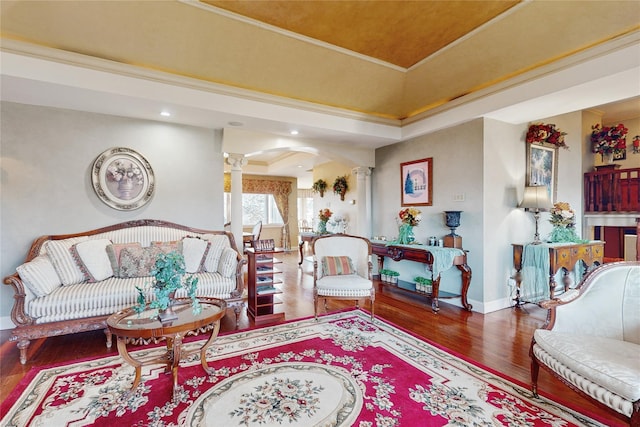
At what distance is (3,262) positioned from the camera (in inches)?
131

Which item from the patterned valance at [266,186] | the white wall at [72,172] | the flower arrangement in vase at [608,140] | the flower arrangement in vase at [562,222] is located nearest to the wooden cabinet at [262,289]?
the white wall at [72,172]

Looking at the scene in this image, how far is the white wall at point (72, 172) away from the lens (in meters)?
3.36

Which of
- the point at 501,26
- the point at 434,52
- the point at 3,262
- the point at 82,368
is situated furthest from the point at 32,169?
the point at 501,26

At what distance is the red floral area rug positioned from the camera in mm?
1875

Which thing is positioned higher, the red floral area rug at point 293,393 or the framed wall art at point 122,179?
the framed wall art at point 122,179

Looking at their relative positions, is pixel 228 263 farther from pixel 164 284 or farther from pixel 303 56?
pixel 303 56

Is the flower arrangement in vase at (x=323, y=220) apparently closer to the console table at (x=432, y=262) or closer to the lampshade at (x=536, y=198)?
the console table at (x=432, y=262)

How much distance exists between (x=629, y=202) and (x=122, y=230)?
7.53 meters

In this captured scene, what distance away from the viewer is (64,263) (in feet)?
10.5

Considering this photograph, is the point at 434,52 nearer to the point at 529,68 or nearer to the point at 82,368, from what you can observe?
the point at 529,68

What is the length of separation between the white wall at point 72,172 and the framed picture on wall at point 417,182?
329cm

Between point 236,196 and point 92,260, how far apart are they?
2.10m

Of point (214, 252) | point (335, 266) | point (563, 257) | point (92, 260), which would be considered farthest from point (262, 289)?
point (563, 257)

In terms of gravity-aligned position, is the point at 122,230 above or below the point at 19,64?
below
